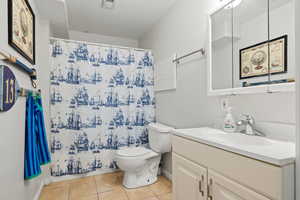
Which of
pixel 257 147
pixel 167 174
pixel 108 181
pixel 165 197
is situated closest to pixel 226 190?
pixel 257 147

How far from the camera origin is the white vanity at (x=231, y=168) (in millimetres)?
666

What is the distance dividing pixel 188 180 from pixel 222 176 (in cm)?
34

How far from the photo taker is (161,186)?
2078 mm

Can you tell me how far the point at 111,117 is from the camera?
2.45 metres

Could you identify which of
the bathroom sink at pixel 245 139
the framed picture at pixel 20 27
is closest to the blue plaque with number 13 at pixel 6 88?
the framed picture at pixel 20 27

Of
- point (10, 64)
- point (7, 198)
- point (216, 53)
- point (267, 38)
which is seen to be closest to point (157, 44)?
point (216, 53)

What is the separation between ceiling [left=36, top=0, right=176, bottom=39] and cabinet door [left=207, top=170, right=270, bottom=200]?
2.11 metres

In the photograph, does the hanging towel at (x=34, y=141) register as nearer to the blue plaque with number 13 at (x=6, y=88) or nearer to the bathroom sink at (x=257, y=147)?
the blue plaque with number 13 at (x=6, y=88)

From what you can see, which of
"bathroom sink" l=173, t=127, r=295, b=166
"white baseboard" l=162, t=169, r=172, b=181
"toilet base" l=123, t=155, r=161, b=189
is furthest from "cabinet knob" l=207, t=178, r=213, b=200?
"white baseboard" l=162, t=169, r=172, b=181

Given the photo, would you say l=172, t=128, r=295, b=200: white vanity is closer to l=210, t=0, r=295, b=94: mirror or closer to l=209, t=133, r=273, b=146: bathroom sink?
l=209, t=133, r=273, b=146: bathroom sink

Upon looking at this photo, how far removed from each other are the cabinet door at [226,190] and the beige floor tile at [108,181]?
1449 millimetres

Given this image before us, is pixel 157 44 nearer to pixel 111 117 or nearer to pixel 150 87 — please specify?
pixel 150 87

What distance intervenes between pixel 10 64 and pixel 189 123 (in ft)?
5.58

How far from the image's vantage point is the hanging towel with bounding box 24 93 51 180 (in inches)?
52.1
